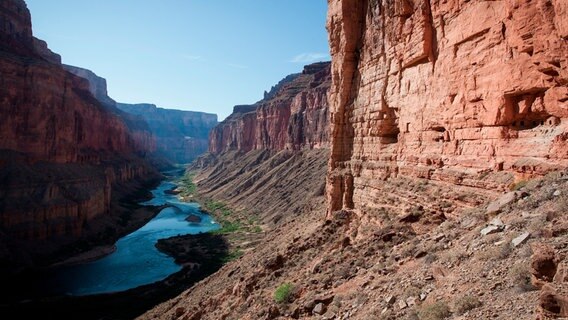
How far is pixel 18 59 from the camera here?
180 feet

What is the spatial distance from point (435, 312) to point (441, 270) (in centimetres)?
208

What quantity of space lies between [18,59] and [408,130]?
5902 cm

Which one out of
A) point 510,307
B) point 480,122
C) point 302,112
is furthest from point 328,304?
point 302,112

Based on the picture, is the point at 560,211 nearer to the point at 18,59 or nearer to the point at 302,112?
the point at 18,59

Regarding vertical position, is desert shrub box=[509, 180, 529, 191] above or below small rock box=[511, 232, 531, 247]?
above

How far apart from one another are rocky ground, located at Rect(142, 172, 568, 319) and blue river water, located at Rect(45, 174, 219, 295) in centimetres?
2367

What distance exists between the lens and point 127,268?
4375 cm

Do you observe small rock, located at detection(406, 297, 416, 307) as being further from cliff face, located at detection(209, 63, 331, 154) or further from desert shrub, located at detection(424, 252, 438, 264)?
cliff face, located at detection(209, 63, 331, 154)

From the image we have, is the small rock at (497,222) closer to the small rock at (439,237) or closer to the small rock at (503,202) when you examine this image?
the small rock at (503,202)

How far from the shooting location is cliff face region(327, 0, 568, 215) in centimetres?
1175

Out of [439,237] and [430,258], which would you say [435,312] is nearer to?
[430,258]

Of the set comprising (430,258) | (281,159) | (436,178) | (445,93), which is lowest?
(430,258)

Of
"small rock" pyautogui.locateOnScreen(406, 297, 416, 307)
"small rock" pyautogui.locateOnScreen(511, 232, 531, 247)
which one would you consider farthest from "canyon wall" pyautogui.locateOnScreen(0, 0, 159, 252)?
"small rock" pyautogui.locateOnScreen(511, 232, 531, 247)

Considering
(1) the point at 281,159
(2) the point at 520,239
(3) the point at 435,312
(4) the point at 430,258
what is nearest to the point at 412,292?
(3) the point at 435,312
